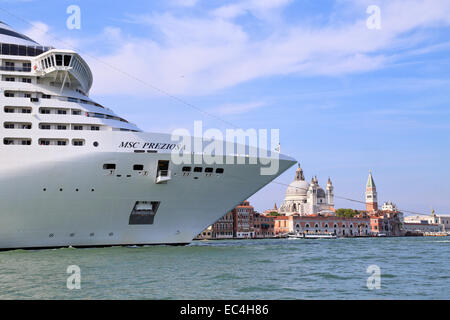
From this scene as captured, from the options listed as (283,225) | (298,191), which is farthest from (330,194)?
(283,225)

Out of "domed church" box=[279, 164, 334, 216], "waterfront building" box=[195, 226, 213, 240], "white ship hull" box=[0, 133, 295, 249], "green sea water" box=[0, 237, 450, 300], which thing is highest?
"domed church" box=[279, 164, 334, 216]

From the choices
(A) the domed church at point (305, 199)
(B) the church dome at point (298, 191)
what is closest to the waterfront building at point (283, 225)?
(A) the domed church at point (305, 199)

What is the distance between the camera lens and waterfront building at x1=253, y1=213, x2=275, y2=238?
129125 millimetres

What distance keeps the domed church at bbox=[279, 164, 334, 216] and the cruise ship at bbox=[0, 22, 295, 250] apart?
470 feet

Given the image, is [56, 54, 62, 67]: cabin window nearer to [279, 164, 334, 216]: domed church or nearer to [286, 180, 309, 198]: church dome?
[279, 164, 334, 216]: domed church

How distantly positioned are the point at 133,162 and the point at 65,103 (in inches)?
193

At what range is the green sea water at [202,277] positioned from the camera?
44.0 feet

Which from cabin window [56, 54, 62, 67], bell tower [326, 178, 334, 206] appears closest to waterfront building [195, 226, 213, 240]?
cabin window [56, 54, 62, 67]

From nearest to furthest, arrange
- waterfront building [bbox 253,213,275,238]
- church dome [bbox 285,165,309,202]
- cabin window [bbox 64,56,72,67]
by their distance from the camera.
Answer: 1. cabin window [bbox 64,56,72,67]
2. waterfront building [bbox 253,213,275,238]
3. church dome [bbox 285,165,309,202]

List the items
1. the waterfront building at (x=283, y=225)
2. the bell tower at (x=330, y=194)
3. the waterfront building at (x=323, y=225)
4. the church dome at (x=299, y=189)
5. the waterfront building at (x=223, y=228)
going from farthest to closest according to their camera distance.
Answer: the bell tower at (x=330, y=194), the church dome at (x=299, y=189), the waterfront building at (x=323, y=225), the waterfront building at (x=283, y=225), the waterfront building at (x=223, y=228)

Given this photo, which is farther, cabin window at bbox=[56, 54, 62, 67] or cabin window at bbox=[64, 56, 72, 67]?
cabin window at bbox=[64, 56, 72, 67]

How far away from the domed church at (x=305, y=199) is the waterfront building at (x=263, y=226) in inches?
1293

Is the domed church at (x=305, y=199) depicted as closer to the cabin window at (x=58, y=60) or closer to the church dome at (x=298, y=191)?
the church dome at (x=298, y=191)
